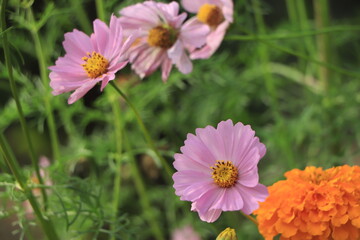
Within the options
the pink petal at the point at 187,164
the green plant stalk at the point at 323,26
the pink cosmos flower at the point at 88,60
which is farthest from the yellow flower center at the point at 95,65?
the green plant stalk at the point at 323,26

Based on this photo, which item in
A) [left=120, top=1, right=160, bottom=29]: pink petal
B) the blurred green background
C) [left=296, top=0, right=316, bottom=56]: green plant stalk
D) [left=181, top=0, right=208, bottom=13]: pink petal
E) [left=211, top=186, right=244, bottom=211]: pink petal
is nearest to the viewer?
[left=211, top=186, right=244, bottom=211]: pink petal

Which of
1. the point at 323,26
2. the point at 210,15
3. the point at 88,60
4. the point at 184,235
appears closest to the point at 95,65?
the point at 88,60

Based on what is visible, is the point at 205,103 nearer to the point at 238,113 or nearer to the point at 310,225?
the point at 238,113

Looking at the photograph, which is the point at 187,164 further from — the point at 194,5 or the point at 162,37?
the point at 194,5

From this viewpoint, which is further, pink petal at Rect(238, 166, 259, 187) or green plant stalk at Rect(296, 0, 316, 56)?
green plant stalk at Rect(296, 0, 316, 56)

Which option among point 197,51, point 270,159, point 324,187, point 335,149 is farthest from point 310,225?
point 270,159

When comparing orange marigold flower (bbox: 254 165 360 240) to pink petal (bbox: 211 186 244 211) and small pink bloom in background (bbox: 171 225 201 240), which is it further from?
small pink bloom in background (bbox: 171 225 201 240)

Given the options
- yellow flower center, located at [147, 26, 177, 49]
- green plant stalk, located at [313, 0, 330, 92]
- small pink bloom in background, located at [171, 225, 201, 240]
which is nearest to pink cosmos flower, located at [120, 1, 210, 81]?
yellow flower center, located at [147, 26, 177, 49]
